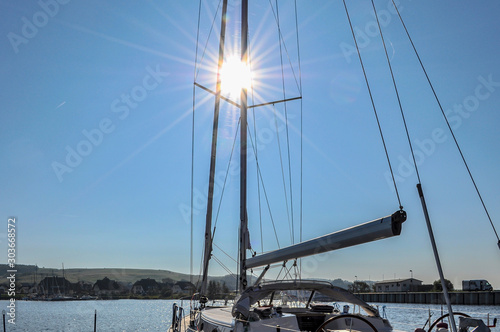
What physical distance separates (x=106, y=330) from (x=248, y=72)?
1911 inches

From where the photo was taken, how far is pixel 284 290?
1245cm

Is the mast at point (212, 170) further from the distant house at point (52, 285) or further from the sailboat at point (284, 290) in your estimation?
the distant house at point (52, 285)

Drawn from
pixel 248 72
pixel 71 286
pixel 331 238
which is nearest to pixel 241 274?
pixel 331 238

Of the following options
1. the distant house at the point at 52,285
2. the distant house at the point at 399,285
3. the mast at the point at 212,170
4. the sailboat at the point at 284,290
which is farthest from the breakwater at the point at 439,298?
the distant house at the point at 52,285

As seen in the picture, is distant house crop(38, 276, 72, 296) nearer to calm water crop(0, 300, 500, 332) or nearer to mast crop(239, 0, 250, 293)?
calm water crop(0, 300, 500, 332)

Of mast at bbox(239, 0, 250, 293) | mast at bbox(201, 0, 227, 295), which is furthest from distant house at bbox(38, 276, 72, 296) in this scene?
mast at bbox(239, 0, 250, 293)

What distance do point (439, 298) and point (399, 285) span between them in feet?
110

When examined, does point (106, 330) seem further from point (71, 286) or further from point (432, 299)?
point (71, 286)

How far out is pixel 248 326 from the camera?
10.3 metres

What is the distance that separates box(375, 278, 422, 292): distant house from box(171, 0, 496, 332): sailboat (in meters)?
134

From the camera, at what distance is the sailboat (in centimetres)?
845

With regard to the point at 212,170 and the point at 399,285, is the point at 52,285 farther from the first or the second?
the point at 212,170

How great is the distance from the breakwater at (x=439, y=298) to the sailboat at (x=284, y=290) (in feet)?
279

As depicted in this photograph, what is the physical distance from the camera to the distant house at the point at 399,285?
13850 centimetres
